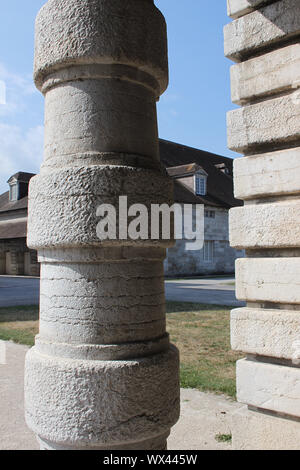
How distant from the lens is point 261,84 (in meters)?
3.00

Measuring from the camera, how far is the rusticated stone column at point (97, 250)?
2146 millimetres

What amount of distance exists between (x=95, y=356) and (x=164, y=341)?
0.43 metres

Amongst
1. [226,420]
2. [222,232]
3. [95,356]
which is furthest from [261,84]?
[222,232]

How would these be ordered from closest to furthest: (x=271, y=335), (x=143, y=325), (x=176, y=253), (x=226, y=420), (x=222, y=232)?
(x=143, y=325)
(x=271, y=335)
(x=226, y=420)
(x=176, y=253)
(x=222, y=232)

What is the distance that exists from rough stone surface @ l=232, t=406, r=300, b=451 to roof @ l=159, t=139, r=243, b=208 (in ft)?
75.7

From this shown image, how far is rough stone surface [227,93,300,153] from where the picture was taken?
285 centimetres

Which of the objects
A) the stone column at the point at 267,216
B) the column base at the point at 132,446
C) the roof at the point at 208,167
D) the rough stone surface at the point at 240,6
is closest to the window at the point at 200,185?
the roof at the point at 208,167

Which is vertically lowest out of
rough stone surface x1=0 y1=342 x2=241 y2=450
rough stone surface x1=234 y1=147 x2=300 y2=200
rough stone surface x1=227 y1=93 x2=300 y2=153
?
rough stone surface x1=0 y1=342 x2=241 y2=450

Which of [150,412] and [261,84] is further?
[261,84]

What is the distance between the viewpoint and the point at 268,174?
9.73ft

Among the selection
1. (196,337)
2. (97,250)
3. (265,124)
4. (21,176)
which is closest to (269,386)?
(97,250)

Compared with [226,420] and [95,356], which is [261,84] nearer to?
[95,356]

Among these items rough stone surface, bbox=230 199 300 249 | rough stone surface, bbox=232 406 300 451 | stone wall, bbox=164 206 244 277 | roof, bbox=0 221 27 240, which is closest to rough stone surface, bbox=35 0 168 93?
rough stone surface, bbox=230 199 300 249

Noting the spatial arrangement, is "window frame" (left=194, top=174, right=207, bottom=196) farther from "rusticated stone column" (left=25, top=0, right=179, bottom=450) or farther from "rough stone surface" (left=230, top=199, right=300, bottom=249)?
"rusticated stone column" (left=25, top=0, right=179, bottom=450)
